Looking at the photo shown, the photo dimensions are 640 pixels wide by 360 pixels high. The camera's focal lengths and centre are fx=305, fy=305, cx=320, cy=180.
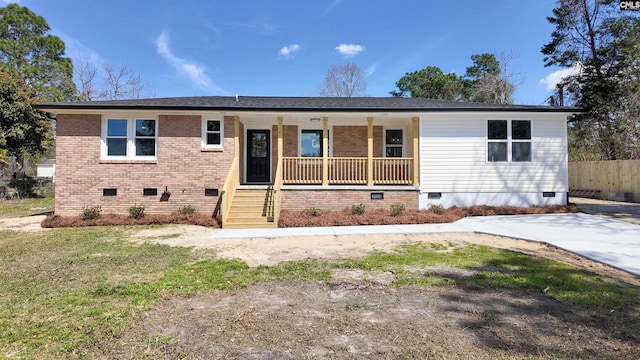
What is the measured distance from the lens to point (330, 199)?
10.7 metres

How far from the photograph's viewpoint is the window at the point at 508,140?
436 inches

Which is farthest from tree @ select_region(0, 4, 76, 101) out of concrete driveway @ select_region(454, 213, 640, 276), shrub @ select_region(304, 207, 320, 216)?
concrete driveway @ select_region(454, 213, 640, 276)

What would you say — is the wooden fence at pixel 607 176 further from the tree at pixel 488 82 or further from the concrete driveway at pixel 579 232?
the tree at pixel 488 82

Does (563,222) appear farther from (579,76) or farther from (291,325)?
(579,76)

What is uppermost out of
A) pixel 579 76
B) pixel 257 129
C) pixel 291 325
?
pixel 579 76

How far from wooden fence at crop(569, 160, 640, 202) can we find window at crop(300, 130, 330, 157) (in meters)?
14.3

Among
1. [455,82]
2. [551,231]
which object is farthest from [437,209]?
[455,82]

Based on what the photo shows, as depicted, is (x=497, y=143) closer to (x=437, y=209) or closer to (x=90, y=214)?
(x=437, y=209)

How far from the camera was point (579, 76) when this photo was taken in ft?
63.9

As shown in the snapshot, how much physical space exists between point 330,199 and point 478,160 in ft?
18.4

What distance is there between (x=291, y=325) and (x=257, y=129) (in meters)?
10.7

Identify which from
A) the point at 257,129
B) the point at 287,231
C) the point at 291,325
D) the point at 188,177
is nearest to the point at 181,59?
the point at 257,129

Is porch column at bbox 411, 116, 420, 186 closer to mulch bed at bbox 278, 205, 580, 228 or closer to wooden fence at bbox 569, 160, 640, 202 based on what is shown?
mulch bed at bbox 278, 205, 580, 228

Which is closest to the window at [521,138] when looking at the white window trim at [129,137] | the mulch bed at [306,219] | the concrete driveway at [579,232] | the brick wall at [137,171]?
the mulch bed at [306,219]
